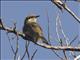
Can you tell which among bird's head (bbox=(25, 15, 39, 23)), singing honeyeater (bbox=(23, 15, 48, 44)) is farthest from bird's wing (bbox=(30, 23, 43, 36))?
bird's head (bbox=(25, 15, 39, 23))

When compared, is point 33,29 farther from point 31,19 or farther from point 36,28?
point 31,19

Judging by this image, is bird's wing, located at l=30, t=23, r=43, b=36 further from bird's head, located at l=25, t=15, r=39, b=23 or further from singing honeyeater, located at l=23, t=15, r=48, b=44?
bird's head, located at l=25, t=15, r=39, b=23

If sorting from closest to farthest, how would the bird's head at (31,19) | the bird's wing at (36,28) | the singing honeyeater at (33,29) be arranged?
the singing honeyeater at (33,29), the bird's wing at (36,28), the bird's head at (31,19)

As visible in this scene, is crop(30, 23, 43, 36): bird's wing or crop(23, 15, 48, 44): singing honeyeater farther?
crop(30, 23, 43, 36): bird's wing

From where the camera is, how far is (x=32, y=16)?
430cm

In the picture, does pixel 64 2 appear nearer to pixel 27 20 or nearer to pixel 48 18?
pixel 48 18

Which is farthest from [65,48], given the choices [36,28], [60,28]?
[36,28]

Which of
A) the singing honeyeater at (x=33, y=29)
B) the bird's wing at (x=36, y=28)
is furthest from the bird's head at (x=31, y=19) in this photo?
the bird's wing at (x=36, y=28)

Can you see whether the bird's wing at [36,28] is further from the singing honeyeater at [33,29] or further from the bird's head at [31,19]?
the bird's head at [31,19]

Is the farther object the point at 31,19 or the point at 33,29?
the point at 31,19

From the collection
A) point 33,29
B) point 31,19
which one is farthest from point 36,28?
point 31,19

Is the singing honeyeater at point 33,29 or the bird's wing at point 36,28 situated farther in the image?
the bird's wing at point 36,28

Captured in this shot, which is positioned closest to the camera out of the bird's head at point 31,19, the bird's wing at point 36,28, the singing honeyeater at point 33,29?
the singing honeyeater at point 33,29

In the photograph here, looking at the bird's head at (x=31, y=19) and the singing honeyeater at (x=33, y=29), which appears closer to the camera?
the singing honeyeater at (x=33, y=29)
